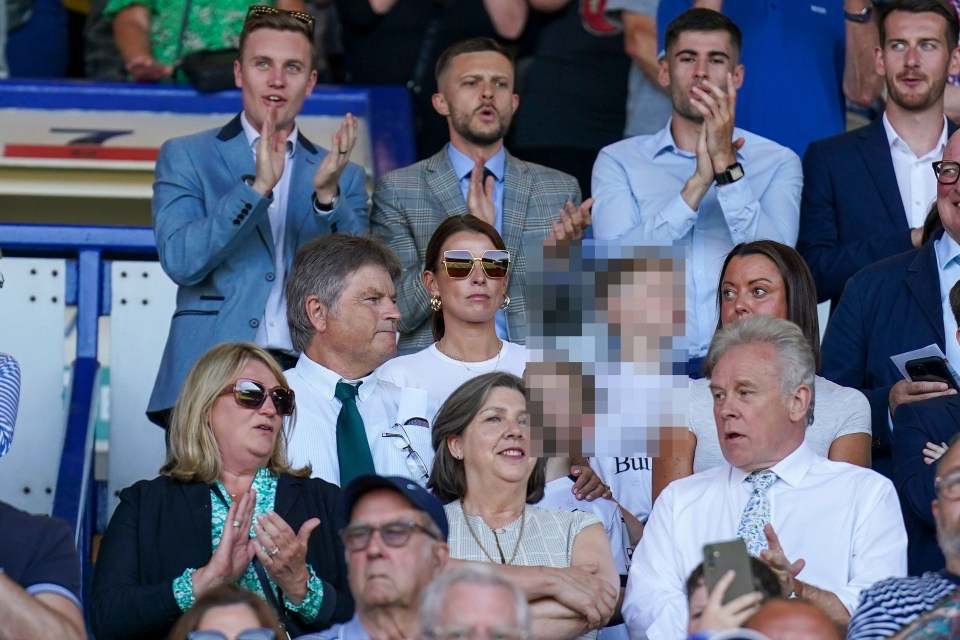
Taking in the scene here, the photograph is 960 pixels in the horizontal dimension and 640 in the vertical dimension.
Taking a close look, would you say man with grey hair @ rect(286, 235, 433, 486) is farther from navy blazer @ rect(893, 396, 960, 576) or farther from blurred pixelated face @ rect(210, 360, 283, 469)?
navy blazer @ rect(893, 396, 960, 576)

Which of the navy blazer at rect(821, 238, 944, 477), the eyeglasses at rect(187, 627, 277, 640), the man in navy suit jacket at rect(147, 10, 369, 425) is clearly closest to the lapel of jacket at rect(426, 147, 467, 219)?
the man in navy suit jacket at rect(147, 10, 369, 425)

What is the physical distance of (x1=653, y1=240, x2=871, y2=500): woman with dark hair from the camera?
5.75m

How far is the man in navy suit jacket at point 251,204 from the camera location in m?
6.45

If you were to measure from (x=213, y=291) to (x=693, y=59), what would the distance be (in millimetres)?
2050

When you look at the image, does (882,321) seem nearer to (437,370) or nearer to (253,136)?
(437,370)

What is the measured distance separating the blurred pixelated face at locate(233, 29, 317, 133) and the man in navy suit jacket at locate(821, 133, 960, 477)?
2.11 m

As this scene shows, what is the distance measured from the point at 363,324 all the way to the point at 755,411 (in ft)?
4.64

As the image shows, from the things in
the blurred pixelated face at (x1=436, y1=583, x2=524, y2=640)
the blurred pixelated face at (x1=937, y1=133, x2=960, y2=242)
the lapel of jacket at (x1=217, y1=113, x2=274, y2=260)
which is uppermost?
the lapel of jacket at (x1=217, y1=113, x2=274, y2=260)

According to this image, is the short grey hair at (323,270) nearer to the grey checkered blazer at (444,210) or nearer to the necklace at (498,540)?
the grey checkered blazer at (444,210)

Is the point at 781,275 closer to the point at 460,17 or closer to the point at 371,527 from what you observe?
the point at 371,527

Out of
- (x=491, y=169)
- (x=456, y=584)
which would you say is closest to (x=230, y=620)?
(x=456, y=584)

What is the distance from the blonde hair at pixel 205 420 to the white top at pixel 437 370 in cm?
59

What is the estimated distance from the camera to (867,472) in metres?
5.16

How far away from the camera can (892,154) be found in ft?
23.7
